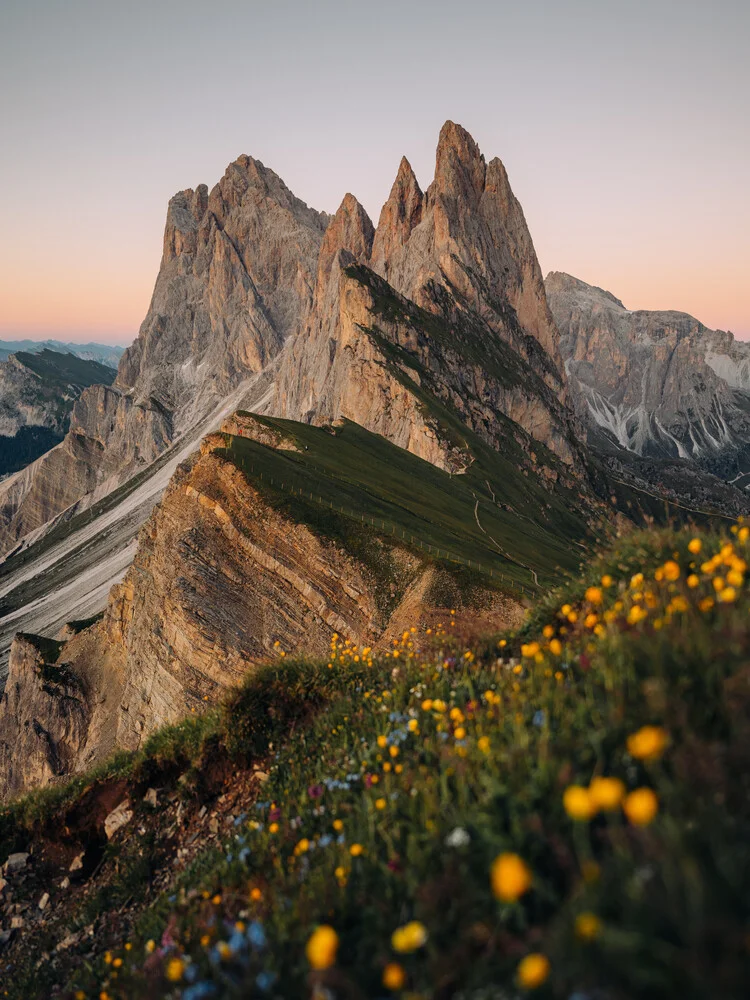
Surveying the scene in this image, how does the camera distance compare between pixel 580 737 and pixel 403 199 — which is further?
pixel 403 199

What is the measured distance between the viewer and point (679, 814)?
2771 mm

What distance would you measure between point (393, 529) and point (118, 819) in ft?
89.7

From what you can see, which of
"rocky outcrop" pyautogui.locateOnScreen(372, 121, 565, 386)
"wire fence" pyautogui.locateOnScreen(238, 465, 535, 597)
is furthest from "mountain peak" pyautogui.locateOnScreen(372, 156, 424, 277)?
"wire fence" pyautogui.locateOnScreen(238, 465, 535, 597)

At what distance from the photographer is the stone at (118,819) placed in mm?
9078

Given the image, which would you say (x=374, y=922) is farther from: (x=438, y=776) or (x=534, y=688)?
(x=534, y=688)

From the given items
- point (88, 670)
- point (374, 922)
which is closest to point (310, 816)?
point (374, 922)

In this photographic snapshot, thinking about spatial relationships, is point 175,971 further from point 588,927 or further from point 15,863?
point 15,863

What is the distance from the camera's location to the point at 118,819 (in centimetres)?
920

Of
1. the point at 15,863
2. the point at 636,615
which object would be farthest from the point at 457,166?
the point at 636,615

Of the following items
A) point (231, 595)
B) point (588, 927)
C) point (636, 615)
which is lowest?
point (231, 595)

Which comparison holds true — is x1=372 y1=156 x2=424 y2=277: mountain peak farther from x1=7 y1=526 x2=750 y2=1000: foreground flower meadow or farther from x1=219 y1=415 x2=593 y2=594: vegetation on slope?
x1=7 y1=526 x2=750 y2=1000: foreground flower meadow

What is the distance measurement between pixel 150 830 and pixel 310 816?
4.30 m

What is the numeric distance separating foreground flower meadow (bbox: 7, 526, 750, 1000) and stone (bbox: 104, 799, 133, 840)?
3172 mm

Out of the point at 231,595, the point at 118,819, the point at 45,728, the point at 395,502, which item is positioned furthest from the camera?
the point at 45,728
